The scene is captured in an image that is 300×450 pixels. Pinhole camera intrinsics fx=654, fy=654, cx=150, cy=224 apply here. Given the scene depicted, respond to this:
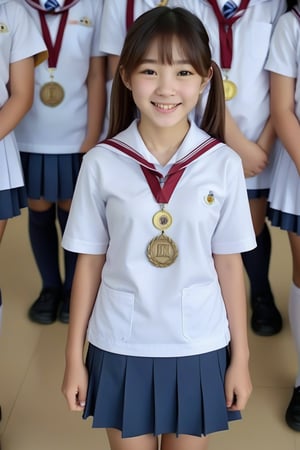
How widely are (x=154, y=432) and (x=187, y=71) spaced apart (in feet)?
2.25

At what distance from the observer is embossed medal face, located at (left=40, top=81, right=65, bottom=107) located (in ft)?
6.26

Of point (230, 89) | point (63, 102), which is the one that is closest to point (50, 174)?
point (63, 102)

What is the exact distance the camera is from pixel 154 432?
4.17ft

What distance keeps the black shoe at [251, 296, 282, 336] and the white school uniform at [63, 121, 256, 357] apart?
102 cm

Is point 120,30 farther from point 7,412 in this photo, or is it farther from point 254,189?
point 7,412

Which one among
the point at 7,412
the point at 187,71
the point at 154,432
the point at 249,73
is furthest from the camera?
the point at 7,412

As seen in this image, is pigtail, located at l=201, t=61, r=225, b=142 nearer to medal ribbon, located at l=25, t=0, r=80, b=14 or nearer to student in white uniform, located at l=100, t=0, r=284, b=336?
student in white uniform, located at l=100, t=0, r=284, b=336

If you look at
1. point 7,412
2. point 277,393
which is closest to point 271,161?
point 277,393

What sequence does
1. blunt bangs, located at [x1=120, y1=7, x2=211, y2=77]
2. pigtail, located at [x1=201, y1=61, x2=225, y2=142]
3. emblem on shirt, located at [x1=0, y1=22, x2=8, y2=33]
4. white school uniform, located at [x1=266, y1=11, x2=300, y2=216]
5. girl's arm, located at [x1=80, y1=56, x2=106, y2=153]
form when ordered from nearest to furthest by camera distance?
blunt bangs, located at [x1=120, y1=7, x2=211, y2=77] → pigtail, located at [x1=201, y1=61, x2=225, y2=142] → white school uniform, located at [x1=266, y1=11, x2=300, y2=216] → emblem on shirt, located at [x1=0, y1=22, x2=8, y2=33] → girl's arm, located at [x1=80, y1=56, x2=106, y2=153]

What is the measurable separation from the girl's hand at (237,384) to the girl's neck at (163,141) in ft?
1.39

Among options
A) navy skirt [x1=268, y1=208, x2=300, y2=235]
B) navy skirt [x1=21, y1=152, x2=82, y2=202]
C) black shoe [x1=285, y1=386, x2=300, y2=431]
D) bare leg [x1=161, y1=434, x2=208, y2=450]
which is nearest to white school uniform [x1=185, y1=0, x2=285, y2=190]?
navy skirt [x1=268, y1=208, x2=300, y2=235]

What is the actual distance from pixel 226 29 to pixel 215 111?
53 centimetres

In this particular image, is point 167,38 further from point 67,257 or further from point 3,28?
point 67,257

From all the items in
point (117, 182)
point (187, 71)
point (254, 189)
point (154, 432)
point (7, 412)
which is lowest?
point (7, 412)
